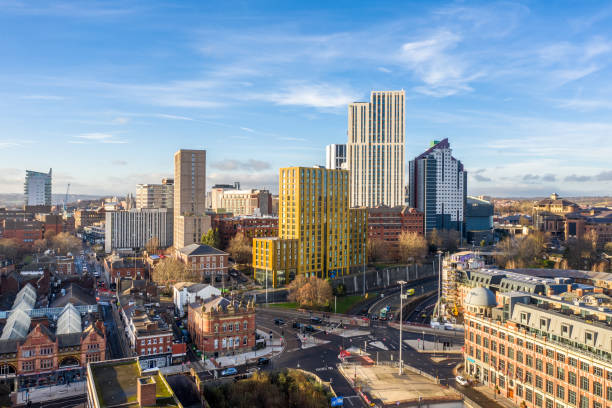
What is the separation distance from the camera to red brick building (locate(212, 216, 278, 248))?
164m

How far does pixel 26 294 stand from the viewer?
300ft

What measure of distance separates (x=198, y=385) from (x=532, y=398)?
40.5m

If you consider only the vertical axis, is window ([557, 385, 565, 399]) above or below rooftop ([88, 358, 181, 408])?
below

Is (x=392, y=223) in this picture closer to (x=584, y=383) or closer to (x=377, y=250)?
(x=377, y=250)

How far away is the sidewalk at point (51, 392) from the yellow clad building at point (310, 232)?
190 ft

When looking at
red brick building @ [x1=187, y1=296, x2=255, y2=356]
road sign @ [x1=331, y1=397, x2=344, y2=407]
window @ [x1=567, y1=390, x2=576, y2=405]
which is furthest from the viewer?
red brick building @ [x1=187, y1=296, x2=255, y2=356]

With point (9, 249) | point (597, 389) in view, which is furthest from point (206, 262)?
point (597, 389)

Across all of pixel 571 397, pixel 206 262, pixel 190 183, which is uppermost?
pixel 190 183

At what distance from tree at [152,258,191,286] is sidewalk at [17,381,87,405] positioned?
51.8m

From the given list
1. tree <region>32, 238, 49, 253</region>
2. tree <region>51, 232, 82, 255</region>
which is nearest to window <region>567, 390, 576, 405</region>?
tree <region>51, 232, 82, 255</region>

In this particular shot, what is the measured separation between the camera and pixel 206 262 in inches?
5044

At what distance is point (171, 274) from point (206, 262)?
13512mm

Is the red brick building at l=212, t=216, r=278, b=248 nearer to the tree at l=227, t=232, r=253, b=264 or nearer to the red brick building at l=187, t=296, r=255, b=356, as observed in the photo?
the tree at l=227, t=232, r=253, b=264

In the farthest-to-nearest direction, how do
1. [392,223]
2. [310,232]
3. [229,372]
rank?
[392,223] < [310,232] < [229,372]
